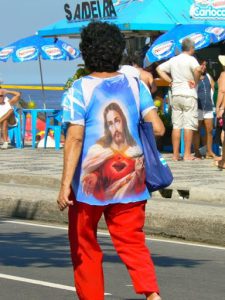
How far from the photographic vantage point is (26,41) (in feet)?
79.3

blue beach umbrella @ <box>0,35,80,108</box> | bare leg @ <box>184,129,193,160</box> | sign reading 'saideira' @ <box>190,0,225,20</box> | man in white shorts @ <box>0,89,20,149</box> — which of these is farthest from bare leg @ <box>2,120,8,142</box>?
bare leg @ <box>184,129,193,160</box>

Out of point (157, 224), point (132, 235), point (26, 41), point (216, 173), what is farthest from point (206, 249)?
point (26, 41)

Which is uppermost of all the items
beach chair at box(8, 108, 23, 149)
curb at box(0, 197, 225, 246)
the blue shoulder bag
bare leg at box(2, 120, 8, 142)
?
the blue shoulder bag

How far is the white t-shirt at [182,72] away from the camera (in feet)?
56.8

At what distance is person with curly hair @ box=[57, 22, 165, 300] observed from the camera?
6617 millimetres

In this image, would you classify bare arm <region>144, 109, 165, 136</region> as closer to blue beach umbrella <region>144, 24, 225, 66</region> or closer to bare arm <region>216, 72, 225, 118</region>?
bare arm <region>216, 72, 225, 118</region>

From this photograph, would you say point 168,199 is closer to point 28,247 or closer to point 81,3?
point 28,247

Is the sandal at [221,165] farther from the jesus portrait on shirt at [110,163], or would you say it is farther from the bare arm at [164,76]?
the jesus portrait on shirt at [110,163]

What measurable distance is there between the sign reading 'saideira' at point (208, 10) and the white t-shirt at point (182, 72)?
2.21 meters

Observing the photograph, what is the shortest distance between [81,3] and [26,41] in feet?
10.7

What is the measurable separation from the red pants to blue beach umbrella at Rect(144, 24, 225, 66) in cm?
1166

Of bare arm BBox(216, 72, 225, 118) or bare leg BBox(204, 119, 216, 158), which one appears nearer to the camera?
bare arm BBox(216, 72, 225, 118)

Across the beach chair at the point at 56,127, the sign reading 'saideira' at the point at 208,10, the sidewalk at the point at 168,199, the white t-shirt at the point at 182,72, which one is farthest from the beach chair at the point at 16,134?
the white t-shirt at the point at 182,72

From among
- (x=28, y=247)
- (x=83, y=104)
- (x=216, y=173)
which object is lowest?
(x=216, y=173)
